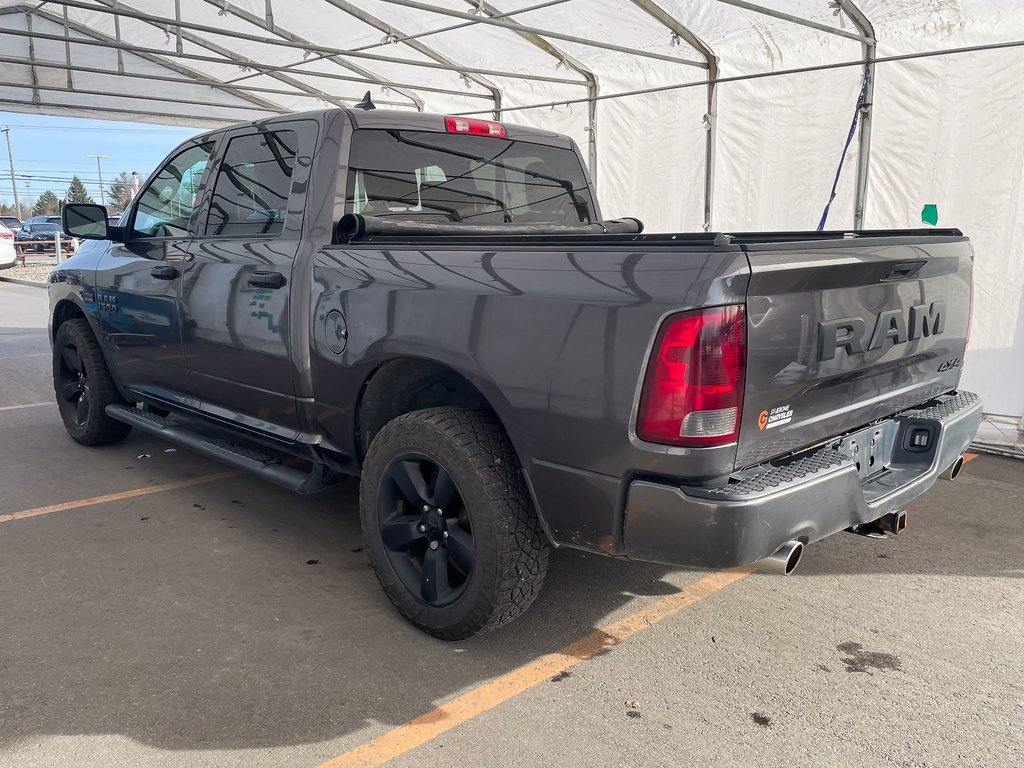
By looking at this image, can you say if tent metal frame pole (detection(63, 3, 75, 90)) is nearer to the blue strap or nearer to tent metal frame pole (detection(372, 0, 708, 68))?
tent metal frame pole (detection(372, 0, 708, 68))

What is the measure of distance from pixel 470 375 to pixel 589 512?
23.6 inches

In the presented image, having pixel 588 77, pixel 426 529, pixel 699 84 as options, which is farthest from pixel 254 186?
pixel 588 77

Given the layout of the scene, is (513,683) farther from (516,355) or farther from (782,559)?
(516,355)

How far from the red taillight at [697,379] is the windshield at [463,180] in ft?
5.63

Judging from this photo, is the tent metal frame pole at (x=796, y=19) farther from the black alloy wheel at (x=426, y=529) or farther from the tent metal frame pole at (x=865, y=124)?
the black alloy wheel at (x=426, y=529)

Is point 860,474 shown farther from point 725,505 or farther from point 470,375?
point 470,375

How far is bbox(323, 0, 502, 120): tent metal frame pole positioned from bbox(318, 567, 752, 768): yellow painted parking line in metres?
8.28

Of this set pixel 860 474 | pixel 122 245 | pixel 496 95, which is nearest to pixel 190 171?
pixel 122 245

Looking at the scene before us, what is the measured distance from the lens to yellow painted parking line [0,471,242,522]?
4.25 m

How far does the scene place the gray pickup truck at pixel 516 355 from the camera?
2256 mm

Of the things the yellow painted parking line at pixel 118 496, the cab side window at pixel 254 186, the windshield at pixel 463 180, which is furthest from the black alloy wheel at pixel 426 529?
the yellow painted parking line at pixel 118 496

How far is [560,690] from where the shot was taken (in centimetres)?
267

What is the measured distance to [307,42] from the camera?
35.1ft

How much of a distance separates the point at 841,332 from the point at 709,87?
641 cm
